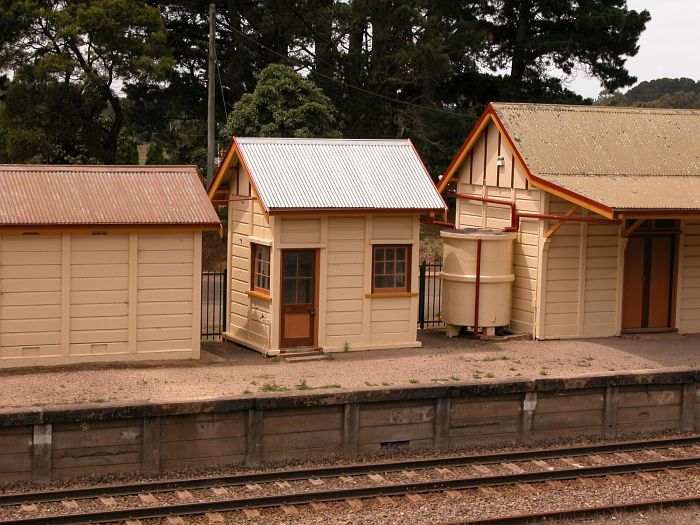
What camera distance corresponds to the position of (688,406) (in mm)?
17562

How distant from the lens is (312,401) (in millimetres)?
15055

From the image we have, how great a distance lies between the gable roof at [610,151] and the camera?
68.0 feet

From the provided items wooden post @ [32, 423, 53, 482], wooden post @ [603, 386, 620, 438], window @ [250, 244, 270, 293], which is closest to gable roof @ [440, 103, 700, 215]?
wooden post @ [603, 386, 620, 438]

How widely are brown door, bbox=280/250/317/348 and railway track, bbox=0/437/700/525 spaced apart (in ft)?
17.0

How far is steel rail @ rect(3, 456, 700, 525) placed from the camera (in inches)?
491

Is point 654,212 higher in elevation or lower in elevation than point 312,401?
higher

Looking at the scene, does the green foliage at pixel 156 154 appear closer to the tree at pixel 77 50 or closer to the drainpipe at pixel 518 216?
the tree at pixel 77 50

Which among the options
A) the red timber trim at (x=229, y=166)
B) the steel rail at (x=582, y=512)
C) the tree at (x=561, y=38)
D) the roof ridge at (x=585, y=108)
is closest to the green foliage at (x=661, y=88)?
the tree at (x=561, y=38)

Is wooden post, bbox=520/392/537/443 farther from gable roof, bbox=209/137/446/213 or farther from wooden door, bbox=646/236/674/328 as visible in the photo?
wooden door, bbox=646/236/674/328

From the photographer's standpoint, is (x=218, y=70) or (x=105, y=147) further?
(x=218, y=70)

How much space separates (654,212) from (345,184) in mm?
5457

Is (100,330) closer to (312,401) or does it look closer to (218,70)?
(312,401)

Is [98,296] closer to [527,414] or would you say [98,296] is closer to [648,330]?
[527,414]

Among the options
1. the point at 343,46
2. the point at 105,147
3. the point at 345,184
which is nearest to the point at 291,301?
the point at 345,184
